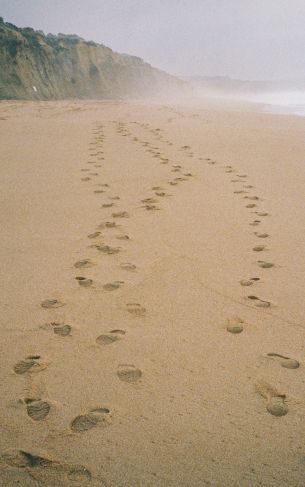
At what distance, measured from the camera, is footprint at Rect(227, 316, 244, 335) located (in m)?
1.39

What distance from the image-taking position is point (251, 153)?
14.9ft

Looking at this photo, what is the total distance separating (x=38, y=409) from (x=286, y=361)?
889mm

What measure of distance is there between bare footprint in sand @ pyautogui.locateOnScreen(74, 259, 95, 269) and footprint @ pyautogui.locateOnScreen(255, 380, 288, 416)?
109cm

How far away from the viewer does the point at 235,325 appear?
4.67 ft

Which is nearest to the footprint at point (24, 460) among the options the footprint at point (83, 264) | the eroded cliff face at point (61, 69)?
the footprint at point (83, 264)

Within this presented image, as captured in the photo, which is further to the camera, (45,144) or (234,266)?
(45,144)

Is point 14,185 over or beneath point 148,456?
over

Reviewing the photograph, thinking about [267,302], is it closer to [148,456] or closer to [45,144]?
[148,456]

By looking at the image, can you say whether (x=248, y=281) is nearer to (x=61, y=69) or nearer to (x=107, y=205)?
(x=107, y=205)

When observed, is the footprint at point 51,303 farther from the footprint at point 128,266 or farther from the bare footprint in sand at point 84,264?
the footprint at point 128,266

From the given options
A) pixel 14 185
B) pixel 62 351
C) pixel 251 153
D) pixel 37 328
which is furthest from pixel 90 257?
pixel 251 153

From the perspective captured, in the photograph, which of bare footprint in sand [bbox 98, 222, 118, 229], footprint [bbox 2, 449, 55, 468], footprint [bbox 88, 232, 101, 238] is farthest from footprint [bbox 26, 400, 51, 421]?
bare footprint in sand [bbox 98, 222, 118, 229]

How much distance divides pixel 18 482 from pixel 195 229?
5.84 ft

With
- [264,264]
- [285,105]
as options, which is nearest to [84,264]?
[264,264]
